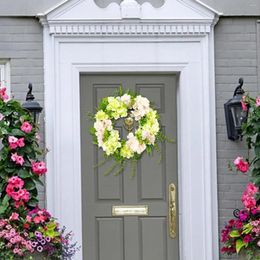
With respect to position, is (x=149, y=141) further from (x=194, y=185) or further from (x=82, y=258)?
(x=82, y=258)

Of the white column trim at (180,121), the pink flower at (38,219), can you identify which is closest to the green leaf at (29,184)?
the pink flower at (38,219)

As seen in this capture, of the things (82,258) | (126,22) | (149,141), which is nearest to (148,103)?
(149,141)

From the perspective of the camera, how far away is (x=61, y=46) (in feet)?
24.1

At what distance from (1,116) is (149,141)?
1.19m

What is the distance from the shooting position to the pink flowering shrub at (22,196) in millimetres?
6574

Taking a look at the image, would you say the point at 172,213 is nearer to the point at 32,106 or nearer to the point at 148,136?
the point at 148,136

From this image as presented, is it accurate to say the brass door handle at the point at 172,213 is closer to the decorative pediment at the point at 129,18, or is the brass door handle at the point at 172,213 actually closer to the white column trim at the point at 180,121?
the white column trim at the point at 180,121

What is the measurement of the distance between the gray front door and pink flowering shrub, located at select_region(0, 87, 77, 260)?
0.59m

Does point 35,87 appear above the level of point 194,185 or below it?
above

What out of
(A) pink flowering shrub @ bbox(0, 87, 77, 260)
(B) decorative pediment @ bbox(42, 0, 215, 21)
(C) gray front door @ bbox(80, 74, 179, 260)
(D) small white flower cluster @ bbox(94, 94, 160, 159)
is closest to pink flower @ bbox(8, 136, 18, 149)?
(A) pink flowering shrub @ bbox(0, 87, 77, 260)

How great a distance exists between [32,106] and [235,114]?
64.9 inches

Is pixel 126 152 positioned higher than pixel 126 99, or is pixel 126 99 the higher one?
pixel 126 99

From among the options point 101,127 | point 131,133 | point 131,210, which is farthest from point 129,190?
point 101,127

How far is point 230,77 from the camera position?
7465 millimetres
